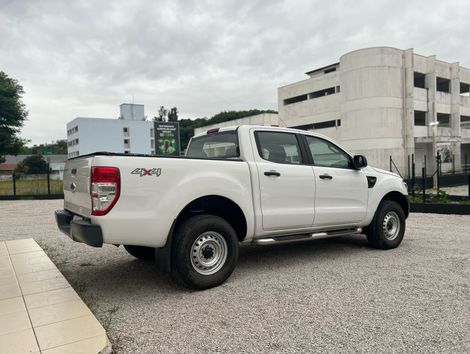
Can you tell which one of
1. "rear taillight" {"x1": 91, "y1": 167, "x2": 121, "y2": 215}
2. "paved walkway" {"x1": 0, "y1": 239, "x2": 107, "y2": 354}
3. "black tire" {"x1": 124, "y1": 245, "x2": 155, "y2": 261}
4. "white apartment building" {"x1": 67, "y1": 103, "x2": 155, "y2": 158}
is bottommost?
"paved walkway" {"x1": 0, "y1": 239, "x2": 107, "y2": 354}

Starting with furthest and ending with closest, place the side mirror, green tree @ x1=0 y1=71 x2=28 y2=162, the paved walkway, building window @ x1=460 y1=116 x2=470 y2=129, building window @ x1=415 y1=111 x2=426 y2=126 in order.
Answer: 1. building window @ x1=460 y1=116 x2=470 y2=129
2. building window @ x1=415 y1=111 x2=426 y2=126
3. green tree @ x1=0 y1=71 x2=28 y2=162
4. the side mirror
5. the paved walkway

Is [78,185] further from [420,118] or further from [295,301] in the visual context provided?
[420,118]

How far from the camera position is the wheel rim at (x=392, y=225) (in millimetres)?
6332

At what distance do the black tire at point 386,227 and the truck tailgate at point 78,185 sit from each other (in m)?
4.45

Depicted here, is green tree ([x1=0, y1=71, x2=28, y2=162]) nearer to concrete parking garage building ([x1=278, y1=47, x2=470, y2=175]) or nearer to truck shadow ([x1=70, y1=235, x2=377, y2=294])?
concrete parking garage building ([x1=278, y1=47, x2=470, y2=175])

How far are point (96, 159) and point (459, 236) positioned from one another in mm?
6926

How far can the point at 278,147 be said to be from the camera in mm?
5234

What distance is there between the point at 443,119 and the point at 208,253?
46204 mm

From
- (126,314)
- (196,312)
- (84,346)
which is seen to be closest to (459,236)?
(196,312)

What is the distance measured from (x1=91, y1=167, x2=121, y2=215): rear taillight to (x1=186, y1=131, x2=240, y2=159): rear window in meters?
1.74

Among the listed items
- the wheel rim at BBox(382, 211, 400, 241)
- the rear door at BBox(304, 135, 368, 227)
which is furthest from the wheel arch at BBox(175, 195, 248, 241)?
the wheel rim at BBox(382, 211, 400, 241)

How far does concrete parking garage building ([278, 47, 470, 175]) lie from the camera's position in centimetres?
3544

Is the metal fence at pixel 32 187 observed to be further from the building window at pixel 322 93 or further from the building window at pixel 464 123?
the building window at pixel 464 123

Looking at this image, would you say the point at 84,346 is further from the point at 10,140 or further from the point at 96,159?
the point at 10,140
